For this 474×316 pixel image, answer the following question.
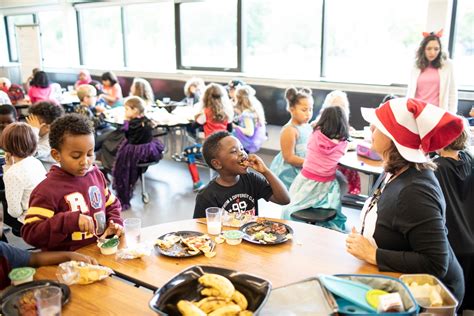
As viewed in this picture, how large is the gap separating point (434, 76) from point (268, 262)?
4.11 m

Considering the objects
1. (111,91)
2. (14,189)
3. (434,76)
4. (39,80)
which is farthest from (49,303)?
(39,80)

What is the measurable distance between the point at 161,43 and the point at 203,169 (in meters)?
3.77

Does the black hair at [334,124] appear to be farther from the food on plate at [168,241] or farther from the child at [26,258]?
the child at [26,258]

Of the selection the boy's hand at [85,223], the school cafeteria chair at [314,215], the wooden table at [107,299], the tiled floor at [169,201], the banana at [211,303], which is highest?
the boy's hand at [85,223]

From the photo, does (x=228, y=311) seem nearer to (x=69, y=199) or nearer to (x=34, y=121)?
(x=69, y=199)

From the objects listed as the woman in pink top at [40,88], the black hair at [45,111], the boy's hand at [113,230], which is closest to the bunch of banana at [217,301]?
the boy's hand at [113,230]

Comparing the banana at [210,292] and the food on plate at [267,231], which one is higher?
the banana at [210,292]

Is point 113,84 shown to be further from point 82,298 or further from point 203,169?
point 82,298

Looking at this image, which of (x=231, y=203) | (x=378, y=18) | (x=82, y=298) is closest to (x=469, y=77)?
(x=378, y=18)

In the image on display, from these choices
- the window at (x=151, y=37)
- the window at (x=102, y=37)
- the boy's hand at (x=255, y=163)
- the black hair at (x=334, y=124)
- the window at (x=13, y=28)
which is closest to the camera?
the boy's hand at (x=255, y=163)

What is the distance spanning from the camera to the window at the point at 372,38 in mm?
5984

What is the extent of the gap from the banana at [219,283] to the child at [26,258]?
539mm

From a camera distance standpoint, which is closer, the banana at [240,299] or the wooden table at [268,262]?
the banana at [240,299]

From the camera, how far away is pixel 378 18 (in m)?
6.23
